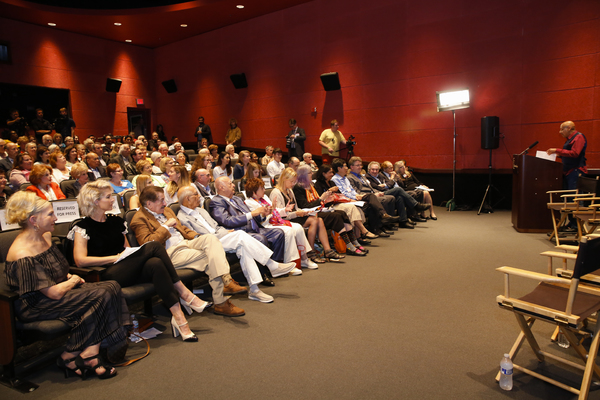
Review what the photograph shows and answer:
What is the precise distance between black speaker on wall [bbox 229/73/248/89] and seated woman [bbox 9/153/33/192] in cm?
630

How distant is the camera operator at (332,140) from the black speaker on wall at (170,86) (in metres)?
5.92

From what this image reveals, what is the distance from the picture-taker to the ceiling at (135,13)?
908cm

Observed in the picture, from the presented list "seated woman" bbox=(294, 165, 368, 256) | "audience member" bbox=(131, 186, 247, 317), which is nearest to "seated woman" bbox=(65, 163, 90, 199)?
"audience member" bbox=(131, 186, 247, 317)

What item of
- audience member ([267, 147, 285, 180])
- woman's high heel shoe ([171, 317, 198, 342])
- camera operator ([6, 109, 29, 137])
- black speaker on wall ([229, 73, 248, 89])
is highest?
black speaker on wall ([229, 73, 248, 89])

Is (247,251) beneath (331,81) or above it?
beneath

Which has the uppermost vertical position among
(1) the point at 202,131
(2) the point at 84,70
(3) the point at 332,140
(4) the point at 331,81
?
(2) the point at 84,70

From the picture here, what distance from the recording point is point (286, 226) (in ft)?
13.1

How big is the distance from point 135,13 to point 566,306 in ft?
34.4

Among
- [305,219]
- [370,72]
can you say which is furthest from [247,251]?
[370,72]

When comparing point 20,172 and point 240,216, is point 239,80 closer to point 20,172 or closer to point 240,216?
point 20,172

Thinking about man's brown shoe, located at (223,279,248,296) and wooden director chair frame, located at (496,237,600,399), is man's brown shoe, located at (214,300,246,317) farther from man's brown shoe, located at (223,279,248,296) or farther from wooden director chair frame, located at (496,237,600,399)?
wooden director chair frame, located at (496,237,600,399)

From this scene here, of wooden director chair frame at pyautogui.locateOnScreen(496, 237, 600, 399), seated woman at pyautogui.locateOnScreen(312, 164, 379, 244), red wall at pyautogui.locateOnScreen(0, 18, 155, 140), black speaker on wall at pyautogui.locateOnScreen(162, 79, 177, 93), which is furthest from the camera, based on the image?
black speaker on wall at pyautogui.locateOnScreen(162, 79, 177, 93)

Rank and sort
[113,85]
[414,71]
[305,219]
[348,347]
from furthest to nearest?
[113,85], [414,71], [305,219], [348,347]

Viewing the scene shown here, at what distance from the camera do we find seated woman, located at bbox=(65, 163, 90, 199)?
174 inches
